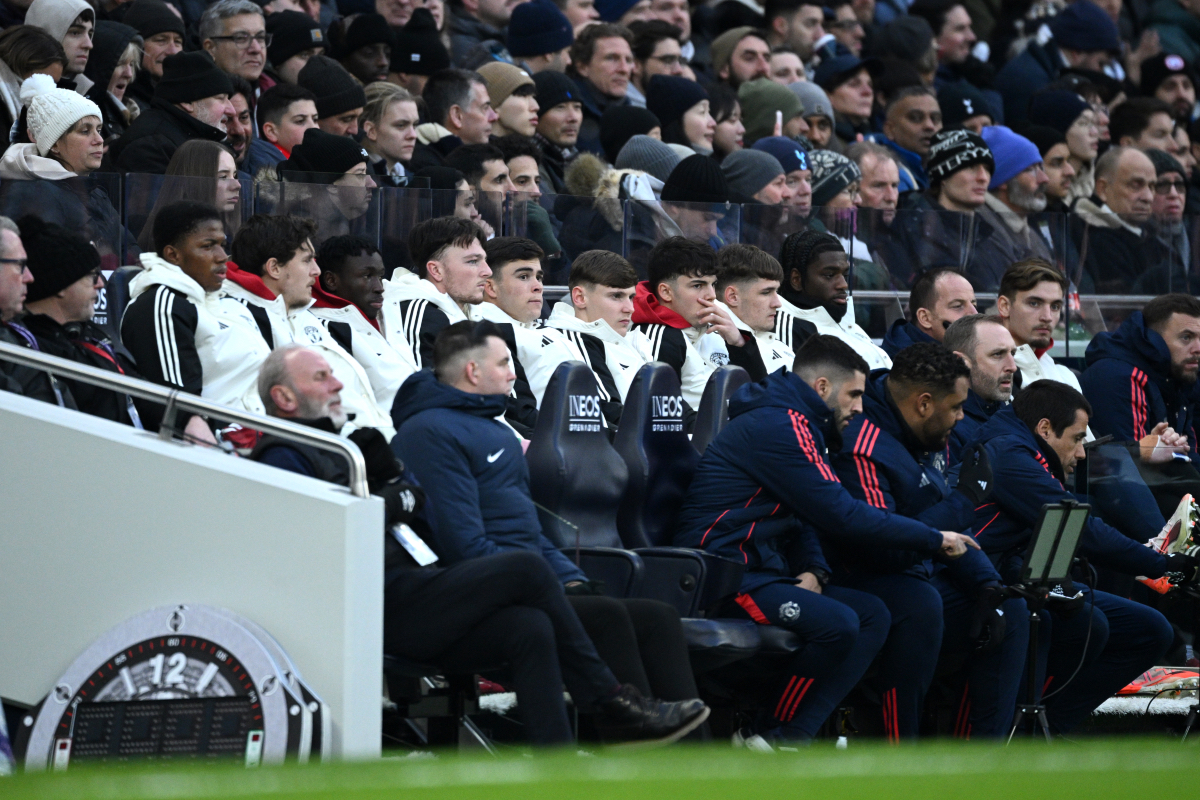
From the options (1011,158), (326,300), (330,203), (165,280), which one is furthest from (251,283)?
(1011,158)

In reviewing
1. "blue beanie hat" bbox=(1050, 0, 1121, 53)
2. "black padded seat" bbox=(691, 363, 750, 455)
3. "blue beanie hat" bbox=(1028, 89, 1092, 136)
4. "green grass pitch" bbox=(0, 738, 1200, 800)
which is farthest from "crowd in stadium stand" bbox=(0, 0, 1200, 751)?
"blue beanie hat" bbox=(1050, 0, 1121, 53)

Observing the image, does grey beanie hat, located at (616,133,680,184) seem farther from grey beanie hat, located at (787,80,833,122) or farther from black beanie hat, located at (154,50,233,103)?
black beanie hat, located at (154,50,233,103)

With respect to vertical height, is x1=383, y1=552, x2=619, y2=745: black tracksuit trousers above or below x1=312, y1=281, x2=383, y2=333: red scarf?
below

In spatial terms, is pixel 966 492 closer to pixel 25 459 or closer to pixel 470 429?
pixel 470 429

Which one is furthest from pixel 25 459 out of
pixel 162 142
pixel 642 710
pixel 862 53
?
pixel 862 53

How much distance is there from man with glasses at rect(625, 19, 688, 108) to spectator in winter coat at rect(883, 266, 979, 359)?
3.46 meters

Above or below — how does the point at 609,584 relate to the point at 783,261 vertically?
below

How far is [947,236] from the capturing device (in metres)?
10.7

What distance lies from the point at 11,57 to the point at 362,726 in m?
4.52

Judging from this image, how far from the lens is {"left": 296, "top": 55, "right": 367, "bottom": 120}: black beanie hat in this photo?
952cm

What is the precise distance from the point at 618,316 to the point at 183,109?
2.27 m

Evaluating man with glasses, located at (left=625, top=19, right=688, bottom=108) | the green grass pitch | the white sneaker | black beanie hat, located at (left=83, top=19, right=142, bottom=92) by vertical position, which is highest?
man with glasses, located at (left=625, top=19, right=688, bottom=108)

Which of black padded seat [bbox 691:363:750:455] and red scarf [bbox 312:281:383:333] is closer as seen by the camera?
black padded seat [bbox 691:363:750:455]

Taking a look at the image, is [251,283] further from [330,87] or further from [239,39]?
[239,39]
